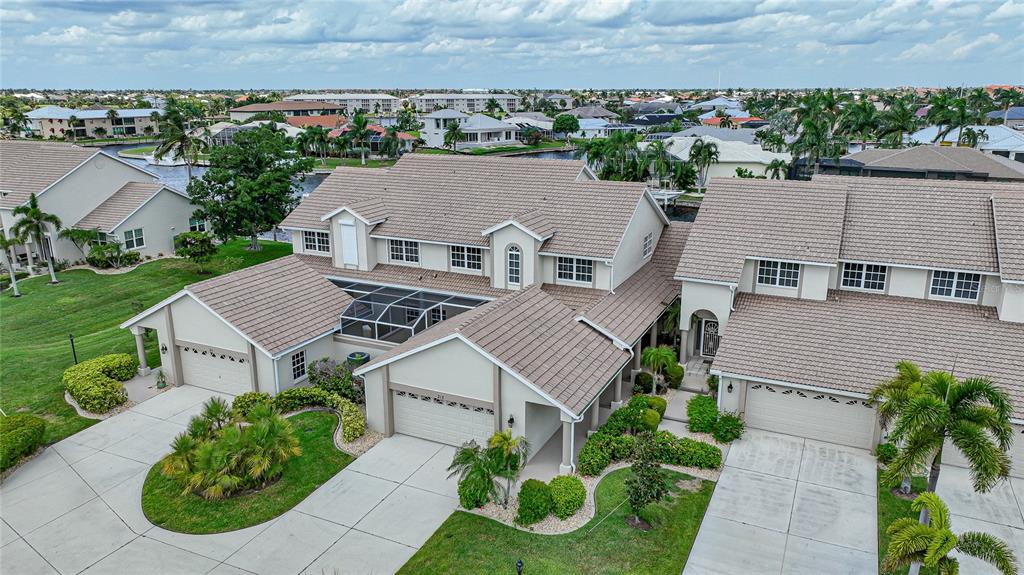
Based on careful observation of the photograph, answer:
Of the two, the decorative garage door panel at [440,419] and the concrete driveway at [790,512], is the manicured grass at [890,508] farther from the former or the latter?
the decorative garage door panel at [440,419]

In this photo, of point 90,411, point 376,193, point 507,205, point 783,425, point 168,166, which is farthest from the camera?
point 168,166

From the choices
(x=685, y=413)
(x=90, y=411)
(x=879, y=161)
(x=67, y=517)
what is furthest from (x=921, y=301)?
(x=879, y=161)

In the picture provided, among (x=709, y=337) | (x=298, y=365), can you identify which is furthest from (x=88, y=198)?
(x=709, y=337)

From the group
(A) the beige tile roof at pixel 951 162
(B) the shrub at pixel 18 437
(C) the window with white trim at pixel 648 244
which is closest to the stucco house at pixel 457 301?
(C) the window with white trim at pixel 648 244

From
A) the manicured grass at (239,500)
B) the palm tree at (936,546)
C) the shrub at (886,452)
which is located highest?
the palm tree at (936,546)

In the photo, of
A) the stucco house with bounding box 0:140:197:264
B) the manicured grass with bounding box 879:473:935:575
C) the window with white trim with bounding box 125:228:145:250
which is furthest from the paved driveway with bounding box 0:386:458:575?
the stucco house with bounding box 0:140:197:264

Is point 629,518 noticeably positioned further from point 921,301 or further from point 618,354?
point 921,301
